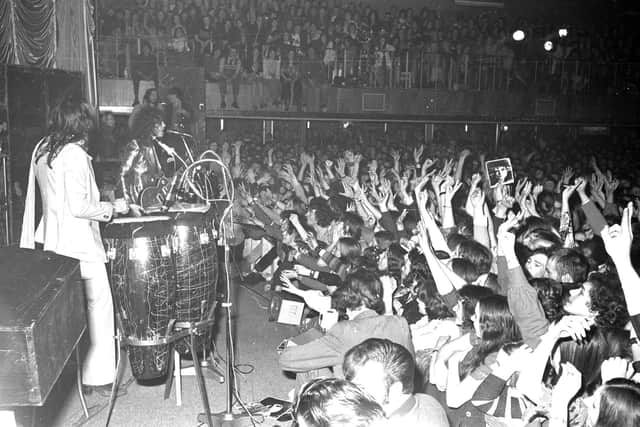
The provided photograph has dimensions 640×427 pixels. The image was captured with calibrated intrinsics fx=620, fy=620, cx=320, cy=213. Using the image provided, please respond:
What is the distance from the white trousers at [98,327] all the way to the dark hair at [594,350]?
110 inches

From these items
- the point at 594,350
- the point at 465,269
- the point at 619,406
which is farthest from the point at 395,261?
the point at 619,406

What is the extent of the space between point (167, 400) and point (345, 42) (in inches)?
490

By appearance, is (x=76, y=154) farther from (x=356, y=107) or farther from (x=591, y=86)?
(x=591, y=86)

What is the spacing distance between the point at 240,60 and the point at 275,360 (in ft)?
32.9

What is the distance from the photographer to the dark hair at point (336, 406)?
1.69m

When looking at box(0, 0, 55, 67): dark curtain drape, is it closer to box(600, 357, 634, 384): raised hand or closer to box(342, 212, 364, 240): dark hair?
box(342, 212, 364, 240): dark hair

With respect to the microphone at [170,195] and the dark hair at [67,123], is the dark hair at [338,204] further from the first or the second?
the dark hair at [67,123]

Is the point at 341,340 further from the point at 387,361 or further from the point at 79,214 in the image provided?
the point at 79,214

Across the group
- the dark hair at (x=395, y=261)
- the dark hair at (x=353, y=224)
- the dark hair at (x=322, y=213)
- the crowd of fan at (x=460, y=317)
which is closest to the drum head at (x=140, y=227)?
the crowd of fan at (x=460, y=317)

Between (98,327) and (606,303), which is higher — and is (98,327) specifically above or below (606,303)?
below

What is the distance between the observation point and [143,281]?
3.32 meters

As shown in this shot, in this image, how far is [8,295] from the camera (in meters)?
1.82

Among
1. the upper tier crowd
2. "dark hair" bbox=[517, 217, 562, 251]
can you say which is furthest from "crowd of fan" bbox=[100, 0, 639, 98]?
"dark hair" bbox=[517, 217, 562, 251]

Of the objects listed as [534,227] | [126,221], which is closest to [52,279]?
[126,221]
